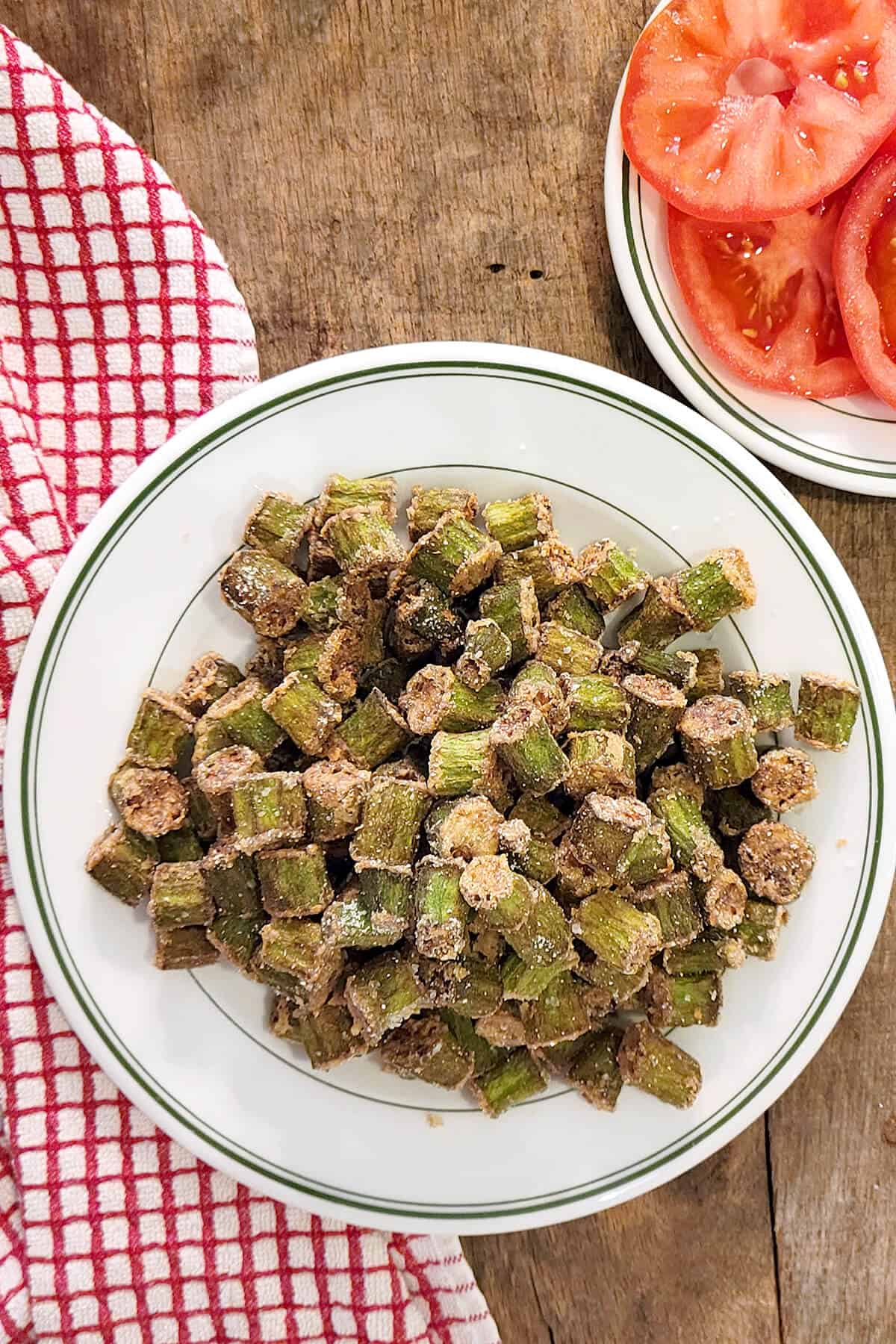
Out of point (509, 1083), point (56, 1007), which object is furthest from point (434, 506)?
point (56, 1007)

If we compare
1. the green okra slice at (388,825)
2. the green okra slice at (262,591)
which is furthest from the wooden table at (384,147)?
the green okra slice at (388,825)

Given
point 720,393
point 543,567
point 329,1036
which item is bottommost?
point 329,1036

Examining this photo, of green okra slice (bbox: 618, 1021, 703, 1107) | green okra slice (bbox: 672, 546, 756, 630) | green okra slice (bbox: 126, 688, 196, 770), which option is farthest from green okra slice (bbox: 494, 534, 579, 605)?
green okra slice (bbox: 618, 1021, 703, 1107)

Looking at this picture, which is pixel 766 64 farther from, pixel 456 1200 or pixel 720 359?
pixel 456 1200

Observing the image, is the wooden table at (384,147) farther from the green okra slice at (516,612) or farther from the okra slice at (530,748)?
the okra slice at (530,748)

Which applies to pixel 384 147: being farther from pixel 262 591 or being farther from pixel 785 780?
pixel 785 780

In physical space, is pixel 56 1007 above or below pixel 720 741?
below

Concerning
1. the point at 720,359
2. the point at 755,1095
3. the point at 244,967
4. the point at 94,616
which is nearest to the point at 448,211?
the point at 720,359
